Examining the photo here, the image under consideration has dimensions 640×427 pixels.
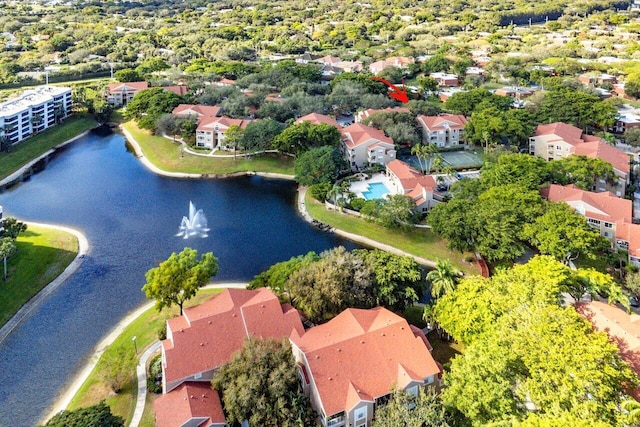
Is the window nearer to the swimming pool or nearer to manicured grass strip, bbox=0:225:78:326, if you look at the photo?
manicured grass strip, bbox=0:225:78:326

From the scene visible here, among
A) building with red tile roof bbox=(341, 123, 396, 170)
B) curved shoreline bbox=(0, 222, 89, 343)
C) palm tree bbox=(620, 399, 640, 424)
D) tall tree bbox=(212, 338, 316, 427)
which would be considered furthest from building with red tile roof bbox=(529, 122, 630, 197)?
curved shoreline bbox=(0, 222, 89, 343)

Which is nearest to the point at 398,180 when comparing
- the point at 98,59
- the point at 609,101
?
the point at 609,101

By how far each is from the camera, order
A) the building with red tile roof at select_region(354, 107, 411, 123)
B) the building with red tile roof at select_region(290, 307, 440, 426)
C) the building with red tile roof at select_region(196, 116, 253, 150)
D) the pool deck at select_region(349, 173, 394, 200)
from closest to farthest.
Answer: the building with red tile roof at select_region(290, 307, 440, 426) → the pool deck at select_region(349, 173, 394, 200) → the building with red tile roof at select_region(196, 116, 253, 150) → the building with red tile roof at select_region(354, 107, 411, 123)

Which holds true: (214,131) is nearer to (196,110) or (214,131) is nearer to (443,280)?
(196,110)

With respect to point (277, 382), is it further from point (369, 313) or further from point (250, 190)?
point (250, 190)

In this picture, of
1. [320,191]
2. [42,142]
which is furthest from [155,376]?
[42,142]

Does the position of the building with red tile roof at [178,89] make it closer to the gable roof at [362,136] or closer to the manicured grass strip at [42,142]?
the manicured grass strip at [42,142]
